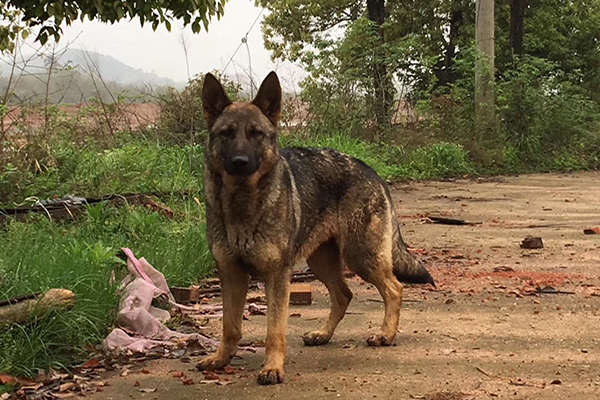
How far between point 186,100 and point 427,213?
4841mm

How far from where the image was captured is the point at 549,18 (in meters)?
37.4

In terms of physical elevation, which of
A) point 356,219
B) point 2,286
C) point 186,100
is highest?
point 186,100

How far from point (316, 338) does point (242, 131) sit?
5.13ft

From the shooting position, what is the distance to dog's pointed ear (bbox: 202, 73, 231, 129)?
17.4 feet

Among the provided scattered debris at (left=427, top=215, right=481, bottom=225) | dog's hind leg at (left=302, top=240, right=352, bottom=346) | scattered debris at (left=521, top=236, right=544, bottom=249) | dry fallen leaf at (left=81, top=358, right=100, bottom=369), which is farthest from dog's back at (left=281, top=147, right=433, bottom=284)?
scattered debris at (left=427, top=215, right=481, bottom=225)

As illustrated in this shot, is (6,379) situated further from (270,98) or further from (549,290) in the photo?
(549,290)

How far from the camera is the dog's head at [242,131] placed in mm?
5023

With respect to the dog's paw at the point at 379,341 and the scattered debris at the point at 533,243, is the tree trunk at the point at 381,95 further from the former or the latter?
the dog's paw at the point at 379,341

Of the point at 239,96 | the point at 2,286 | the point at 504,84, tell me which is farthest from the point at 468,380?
the point at 504,84

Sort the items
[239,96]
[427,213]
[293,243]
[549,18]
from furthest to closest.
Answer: [549,18]
[239,96]
[427,213]
[293,243]

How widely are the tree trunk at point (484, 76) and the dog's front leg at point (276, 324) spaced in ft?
55.5

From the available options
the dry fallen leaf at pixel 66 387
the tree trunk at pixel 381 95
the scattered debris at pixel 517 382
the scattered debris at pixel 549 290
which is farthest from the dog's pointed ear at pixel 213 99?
the tree trunk at pixel 381 95

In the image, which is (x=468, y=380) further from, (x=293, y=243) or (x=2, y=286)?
(x=2, y=286)

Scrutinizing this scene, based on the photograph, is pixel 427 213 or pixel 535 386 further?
pixel 427 213
